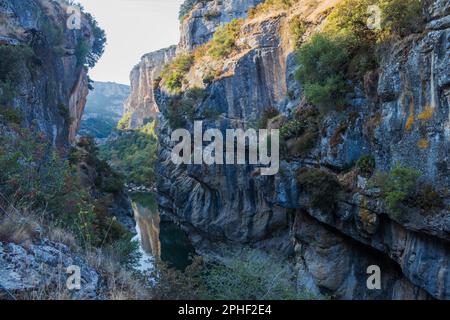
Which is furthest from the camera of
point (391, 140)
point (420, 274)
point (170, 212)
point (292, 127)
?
point (170, 212)

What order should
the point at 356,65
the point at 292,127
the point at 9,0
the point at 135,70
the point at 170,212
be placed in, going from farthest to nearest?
the point at 135,70
the point at 170,212
the point at 9,0
the point at 292,127
the point at 356,65

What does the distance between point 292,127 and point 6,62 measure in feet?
42.6

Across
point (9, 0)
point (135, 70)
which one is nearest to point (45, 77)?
point (9, 0)

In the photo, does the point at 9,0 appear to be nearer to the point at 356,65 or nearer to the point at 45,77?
the point at 45,77

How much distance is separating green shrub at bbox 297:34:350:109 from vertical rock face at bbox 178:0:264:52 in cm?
2884

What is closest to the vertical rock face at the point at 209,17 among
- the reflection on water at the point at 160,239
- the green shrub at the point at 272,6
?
the green shrub at the point at 272,6

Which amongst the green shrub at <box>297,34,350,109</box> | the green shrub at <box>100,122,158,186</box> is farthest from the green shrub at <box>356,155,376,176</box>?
the green shrub at <box>100,122,158,186</box>

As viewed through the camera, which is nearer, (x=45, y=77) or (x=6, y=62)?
(x=6, y=62)

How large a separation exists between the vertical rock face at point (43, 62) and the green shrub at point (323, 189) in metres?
12.7

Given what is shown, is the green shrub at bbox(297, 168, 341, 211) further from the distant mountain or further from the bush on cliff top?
the distant mountain

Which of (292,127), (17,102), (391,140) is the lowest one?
(391,140)

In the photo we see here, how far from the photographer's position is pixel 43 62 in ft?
67.5

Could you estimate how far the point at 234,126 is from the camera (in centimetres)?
2430

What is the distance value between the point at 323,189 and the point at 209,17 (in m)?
34.1
